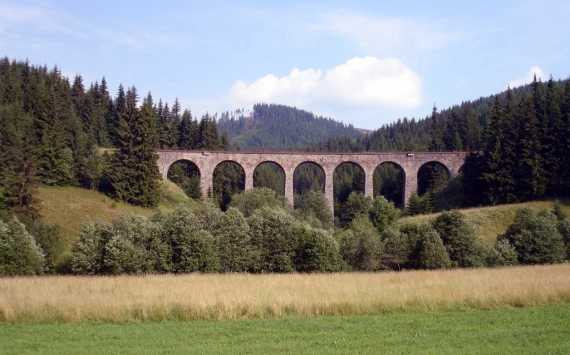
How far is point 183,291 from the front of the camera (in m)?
13.1

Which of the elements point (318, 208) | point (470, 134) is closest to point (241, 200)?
point (318, 208)

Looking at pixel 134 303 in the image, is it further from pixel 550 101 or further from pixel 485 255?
pixel 550 101

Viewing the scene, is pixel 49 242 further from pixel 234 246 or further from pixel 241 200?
pixel 241 200

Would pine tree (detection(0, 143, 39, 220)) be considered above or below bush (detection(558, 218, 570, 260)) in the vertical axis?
above

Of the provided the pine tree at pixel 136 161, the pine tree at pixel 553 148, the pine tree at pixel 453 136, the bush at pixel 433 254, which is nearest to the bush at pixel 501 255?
the bush at pixel 433 254

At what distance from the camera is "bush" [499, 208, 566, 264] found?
2706 centimetres

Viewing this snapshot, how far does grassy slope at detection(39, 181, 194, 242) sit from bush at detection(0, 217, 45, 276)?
420 inches

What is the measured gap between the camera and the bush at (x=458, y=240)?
2614 cm

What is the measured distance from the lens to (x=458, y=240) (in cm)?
2681

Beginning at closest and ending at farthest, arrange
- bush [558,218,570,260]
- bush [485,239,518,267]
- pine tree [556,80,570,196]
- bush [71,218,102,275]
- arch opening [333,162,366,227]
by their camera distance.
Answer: bush [71,218,102,275] < bush [485,239,518,267] < bush [558,218,570,260] < pine tree [556,80,570,196] < arch opening [333,162,366,227]

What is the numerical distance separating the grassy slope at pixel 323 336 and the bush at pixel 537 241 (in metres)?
18.6

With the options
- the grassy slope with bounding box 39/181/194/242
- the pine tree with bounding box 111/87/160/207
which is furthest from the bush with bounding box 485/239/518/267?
the pine tree with bounding box 111/87/160/207

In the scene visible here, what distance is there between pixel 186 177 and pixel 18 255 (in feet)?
118

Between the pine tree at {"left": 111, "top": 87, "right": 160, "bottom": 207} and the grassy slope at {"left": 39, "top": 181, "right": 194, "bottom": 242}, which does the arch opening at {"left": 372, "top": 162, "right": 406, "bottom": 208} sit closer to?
the pine tree at {"left": 111, "top": 87, "right": 160, "bottom": 207}
